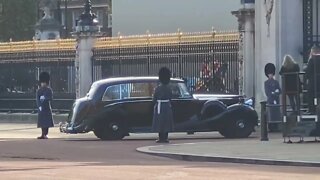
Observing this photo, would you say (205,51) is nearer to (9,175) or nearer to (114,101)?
(114,101)

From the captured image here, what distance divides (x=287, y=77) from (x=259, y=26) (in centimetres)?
823

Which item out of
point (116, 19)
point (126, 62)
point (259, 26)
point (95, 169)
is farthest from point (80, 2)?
point (95, 169)

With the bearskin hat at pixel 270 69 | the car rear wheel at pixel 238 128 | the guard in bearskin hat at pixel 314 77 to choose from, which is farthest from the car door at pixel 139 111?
the guard in bearskin hat at pixel 314 77

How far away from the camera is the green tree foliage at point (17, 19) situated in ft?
217

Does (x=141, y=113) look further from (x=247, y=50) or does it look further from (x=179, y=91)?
(x=247, y=50)

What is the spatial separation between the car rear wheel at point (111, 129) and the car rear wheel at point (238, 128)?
2.77 meters

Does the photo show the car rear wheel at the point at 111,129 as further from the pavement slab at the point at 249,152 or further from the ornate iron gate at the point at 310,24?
the ornate iron gate at the point at 310,24

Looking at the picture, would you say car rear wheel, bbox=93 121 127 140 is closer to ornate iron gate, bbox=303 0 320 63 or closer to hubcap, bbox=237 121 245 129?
hubcap, bbox=237 121 245 129

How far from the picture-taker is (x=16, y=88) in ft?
140

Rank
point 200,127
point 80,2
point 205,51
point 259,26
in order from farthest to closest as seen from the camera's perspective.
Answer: point 80,2, point 205,51, point 259,26, point 200,127

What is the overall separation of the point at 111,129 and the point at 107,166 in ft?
27.6

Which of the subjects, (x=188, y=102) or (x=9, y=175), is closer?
(x=9, y=175)

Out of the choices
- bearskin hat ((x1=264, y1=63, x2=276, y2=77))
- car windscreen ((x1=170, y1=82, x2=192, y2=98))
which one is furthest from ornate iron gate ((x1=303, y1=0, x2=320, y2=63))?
car windscreen ((x1=170, y1=82, x2=192, y2=98))

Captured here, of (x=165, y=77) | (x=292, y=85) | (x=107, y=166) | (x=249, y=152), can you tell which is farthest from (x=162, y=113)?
(x=107, y=166)
